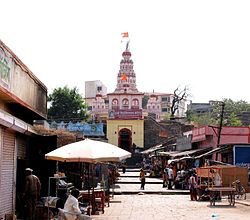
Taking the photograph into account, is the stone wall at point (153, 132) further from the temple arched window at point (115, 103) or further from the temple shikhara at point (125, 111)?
the temple arched window at point (115, 103)

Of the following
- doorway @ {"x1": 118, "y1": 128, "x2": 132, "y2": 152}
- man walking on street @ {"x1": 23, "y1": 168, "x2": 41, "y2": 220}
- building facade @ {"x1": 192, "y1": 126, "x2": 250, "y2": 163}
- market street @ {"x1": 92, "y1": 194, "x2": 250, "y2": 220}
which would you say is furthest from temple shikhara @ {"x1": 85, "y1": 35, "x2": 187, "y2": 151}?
man walking on street @ {"x1": 23, "y1": 168, "x2": 41, "y2": 220}

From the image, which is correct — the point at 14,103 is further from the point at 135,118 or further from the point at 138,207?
the point at 135,118

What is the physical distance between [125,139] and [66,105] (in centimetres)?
1371

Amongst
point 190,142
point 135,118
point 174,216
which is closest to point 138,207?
point 174,216

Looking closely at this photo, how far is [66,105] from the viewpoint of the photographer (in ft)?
257

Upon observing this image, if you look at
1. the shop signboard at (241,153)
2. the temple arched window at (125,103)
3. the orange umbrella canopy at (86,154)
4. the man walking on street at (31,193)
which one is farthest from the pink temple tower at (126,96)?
the man walking on street at (31,193)

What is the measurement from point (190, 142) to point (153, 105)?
42.3m

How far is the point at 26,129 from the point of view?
1498 cm

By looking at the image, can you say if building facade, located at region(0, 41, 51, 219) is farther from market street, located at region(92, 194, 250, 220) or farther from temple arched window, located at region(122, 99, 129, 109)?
temple arched window, located at region(122, 99, 129, 109)

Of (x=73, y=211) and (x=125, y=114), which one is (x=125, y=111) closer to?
(x=125, y=114)

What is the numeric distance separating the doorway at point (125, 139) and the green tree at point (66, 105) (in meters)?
10.6

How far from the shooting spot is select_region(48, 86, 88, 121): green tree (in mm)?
78188

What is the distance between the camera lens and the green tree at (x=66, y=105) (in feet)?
257

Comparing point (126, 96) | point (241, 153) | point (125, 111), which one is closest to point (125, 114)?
point (125, 111)
